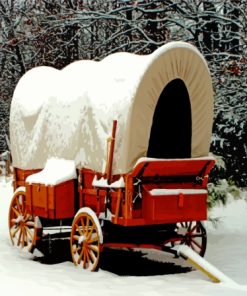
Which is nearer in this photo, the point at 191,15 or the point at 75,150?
the point at 75,150

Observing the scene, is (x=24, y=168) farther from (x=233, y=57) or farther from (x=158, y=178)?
(x=233, y=57)

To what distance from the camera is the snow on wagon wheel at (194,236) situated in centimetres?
1098

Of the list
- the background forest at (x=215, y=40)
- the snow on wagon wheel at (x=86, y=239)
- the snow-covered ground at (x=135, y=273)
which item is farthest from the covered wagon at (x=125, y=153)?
the background forest at (x=215, y=40)

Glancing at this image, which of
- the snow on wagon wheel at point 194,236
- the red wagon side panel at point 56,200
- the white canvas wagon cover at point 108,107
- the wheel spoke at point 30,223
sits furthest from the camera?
the wheel spoke at point 30,223

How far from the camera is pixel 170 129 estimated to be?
10453 mm

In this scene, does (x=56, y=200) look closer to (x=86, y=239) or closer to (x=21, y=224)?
(x=86, y=239)

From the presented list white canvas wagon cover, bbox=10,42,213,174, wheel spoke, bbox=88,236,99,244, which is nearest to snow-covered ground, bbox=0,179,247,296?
wheel spoke, bbox=88,236,99,244

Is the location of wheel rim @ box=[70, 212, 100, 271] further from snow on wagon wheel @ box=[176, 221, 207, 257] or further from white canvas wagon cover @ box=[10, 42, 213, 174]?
snow on wagon wheel @ box=[176, 221, 207, 257]

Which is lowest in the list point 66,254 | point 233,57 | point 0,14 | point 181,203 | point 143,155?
point 66,254

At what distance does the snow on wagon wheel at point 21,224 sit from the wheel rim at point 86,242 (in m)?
1.34

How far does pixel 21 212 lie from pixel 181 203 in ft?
11.4

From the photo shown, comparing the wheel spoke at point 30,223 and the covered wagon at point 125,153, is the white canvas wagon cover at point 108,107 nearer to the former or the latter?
the covered wagon at point 125,153

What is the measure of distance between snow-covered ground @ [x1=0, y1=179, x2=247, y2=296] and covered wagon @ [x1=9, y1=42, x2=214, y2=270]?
1.34ft

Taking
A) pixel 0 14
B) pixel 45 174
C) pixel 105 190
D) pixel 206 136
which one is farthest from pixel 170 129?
pixel 0 14
